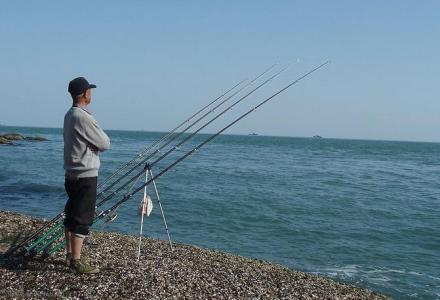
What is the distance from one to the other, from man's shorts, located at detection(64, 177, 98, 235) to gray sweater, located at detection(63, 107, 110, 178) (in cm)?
9

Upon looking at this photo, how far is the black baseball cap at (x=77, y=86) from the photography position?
6367mm

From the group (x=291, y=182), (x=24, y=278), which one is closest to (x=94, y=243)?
(x=24, y=278)

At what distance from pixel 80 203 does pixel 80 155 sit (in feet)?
2.09

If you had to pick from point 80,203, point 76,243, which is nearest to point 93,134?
point 80,203

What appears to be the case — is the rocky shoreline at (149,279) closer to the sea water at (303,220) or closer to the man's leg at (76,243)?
the man's leg at (76,243)

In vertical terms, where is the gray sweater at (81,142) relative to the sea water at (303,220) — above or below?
above

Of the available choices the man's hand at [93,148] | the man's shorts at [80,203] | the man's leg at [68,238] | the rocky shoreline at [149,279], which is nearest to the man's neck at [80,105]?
the man's hand at [93,148]

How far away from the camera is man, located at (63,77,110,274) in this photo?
20.7 feet

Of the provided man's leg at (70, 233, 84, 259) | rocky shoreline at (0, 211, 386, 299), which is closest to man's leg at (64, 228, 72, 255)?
man's leg at (70, 233, 84, 259)

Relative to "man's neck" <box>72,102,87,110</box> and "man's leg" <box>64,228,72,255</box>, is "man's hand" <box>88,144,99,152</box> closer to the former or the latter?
"man's neck" <box>72,102,87,110</box>

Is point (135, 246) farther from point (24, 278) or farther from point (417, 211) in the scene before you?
point (417, 211)

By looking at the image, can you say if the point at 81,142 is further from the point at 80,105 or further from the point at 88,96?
the point at 88,96

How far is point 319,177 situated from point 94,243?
2974cm

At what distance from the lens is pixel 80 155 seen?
6383mm
